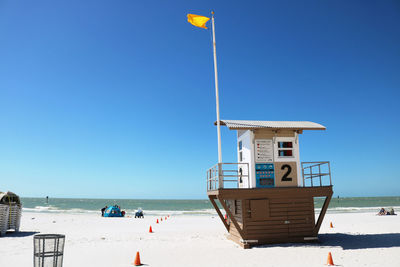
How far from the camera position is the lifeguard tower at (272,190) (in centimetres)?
1429

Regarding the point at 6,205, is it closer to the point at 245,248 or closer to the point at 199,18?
the point at 245,248

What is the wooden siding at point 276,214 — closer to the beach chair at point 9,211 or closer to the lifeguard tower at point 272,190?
the lifeguard tower at point 272,190

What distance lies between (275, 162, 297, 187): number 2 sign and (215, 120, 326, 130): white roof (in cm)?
186

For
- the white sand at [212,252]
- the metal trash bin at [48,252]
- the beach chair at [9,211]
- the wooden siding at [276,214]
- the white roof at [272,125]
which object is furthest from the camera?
the beach chair at [9,211]

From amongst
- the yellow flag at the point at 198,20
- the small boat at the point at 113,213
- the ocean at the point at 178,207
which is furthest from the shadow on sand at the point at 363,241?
the ocean at the point at 178,207

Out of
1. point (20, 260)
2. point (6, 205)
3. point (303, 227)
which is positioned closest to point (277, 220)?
point (303, 227)

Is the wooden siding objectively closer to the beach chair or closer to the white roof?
the white roof

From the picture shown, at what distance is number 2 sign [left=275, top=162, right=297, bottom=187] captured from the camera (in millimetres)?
15000

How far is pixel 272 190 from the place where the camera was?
14297 mm

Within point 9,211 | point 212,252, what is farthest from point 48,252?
point 9,211

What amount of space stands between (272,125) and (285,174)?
252 cm

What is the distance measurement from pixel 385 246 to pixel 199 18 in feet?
47.8

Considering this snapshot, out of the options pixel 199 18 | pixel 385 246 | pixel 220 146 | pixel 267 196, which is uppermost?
pixel 199 18

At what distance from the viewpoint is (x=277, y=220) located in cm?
1468
